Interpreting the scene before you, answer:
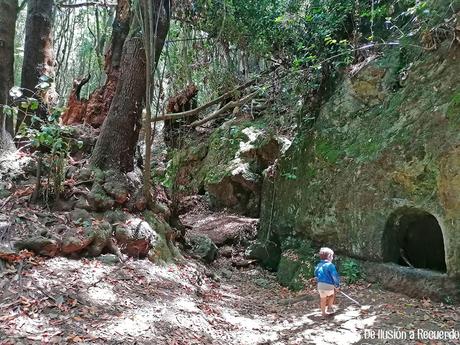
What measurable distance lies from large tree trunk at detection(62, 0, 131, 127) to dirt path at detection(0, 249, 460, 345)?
3534mm

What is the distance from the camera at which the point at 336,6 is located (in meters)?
8.68

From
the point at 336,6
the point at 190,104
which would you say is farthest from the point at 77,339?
the point at 190,104

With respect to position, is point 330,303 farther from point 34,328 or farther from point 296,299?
point 34,328

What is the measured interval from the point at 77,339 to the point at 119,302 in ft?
3.18

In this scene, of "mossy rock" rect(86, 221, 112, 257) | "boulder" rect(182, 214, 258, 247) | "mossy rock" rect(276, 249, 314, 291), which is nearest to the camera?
"mossy rock" rect(86, 221, 112, 257)

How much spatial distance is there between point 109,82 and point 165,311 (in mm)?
4949

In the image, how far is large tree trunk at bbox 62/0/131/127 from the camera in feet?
25.0

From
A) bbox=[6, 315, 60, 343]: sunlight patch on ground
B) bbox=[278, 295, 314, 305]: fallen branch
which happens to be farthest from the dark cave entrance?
bbox=[6, 315, 60, 343]: sunlight patch on ground

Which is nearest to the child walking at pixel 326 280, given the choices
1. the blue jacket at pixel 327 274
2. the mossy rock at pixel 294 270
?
the blue jacket at pixel 327 274

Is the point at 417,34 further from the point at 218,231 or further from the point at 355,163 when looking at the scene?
the point at 218,231

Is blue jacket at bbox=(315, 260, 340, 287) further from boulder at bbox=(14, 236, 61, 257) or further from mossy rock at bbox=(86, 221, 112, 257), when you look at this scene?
boulder at bbox=(14, 236, 61, 257)

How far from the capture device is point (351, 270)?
22.2 feet

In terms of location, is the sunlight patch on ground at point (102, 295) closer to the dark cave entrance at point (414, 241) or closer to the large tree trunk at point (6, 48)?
the large tree trunk at point (6, 48)

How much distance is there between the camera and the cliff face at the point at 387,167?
586 centimetres
